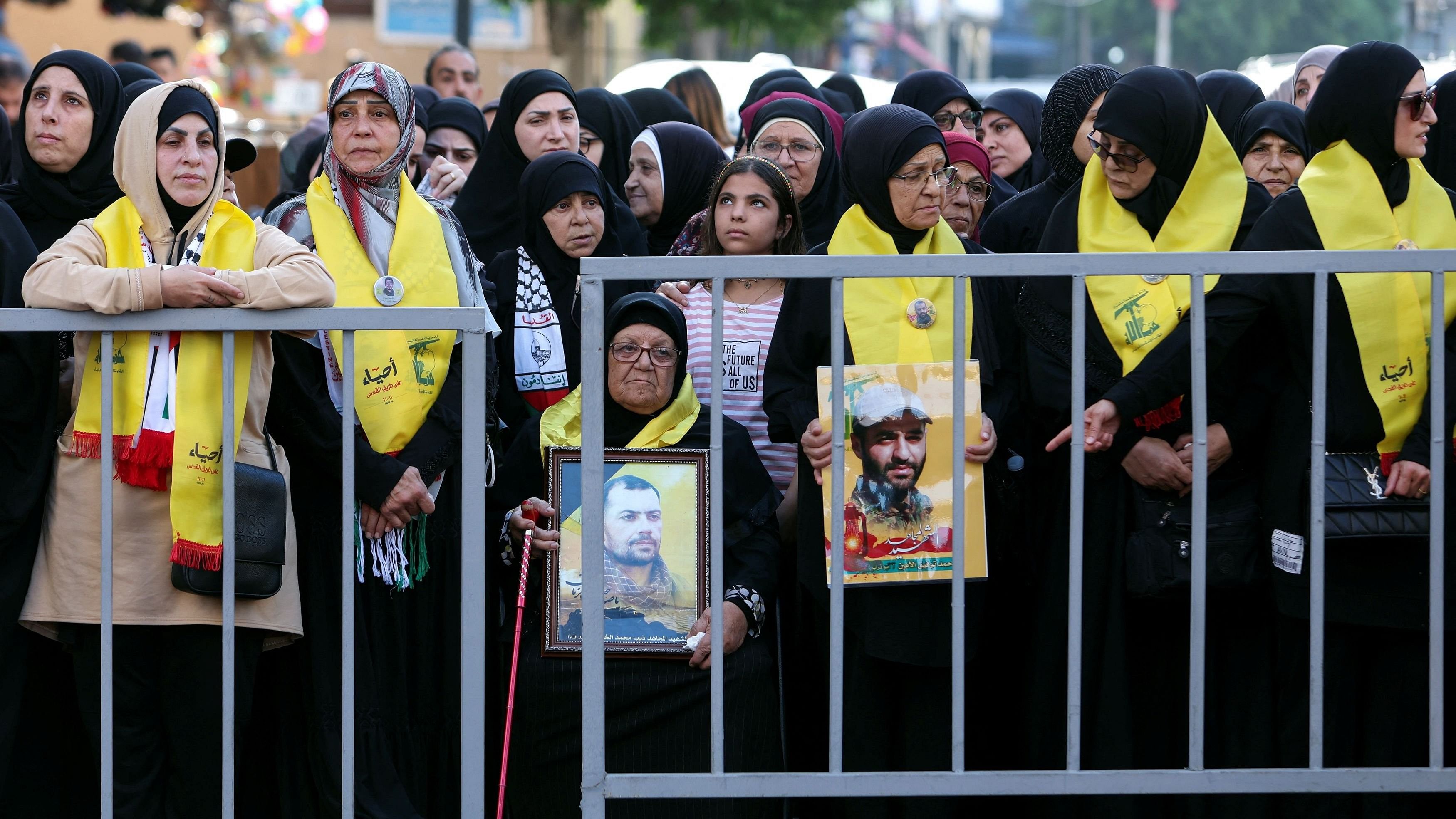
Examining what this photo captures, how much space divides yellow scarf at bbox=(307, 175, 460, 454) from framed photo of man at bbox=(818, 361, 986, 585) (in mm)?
1108

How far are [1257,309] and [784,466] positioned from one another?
1.31m

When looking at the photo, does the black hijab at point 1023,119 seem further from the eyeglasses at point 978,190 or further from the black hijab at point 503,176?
the black hijab at point 503,176

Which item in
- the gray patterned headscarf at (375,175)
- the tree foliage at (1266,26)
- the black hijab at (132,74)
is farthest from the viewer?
the tree foliage at (1266,26)

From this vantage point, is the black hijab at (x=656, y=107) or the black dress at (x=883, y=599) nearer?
the black dress at (x=883, y=599)

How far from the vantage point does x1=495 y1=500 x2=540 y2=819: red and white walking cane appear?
380 cm

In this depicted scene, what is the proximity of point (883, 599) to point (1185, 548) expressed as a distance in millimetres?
675

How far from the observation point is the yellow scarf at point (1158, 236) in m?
3.68

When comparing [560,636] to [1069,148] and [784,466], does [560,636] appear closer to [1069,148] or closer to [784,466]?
[784,466]

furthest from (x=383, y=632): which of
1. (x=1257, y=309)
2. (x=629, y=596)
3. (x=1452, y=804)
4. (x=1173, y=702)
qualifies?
(x=1452, y=804)

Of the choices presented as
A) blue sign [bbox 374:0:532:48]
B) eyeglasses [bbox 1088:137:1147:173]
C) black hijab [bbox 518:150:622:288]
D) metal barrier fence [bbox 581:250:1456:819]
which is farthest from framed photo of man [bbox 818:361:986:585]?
blue sign [bbox 374:0:532:48]

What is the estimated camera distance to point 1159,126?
12.4 feet

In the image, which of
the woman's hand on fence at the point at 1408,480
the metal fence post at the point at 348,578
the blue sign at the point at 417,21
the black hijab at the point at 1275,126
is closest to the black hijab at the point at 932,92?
the black hijab at the point at 1275,126

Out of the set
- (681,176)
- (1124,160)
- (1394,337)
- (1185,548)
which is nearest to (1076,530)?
(1185,548)

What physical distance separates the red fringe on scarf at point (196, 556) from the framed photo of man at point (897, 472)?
134cm
